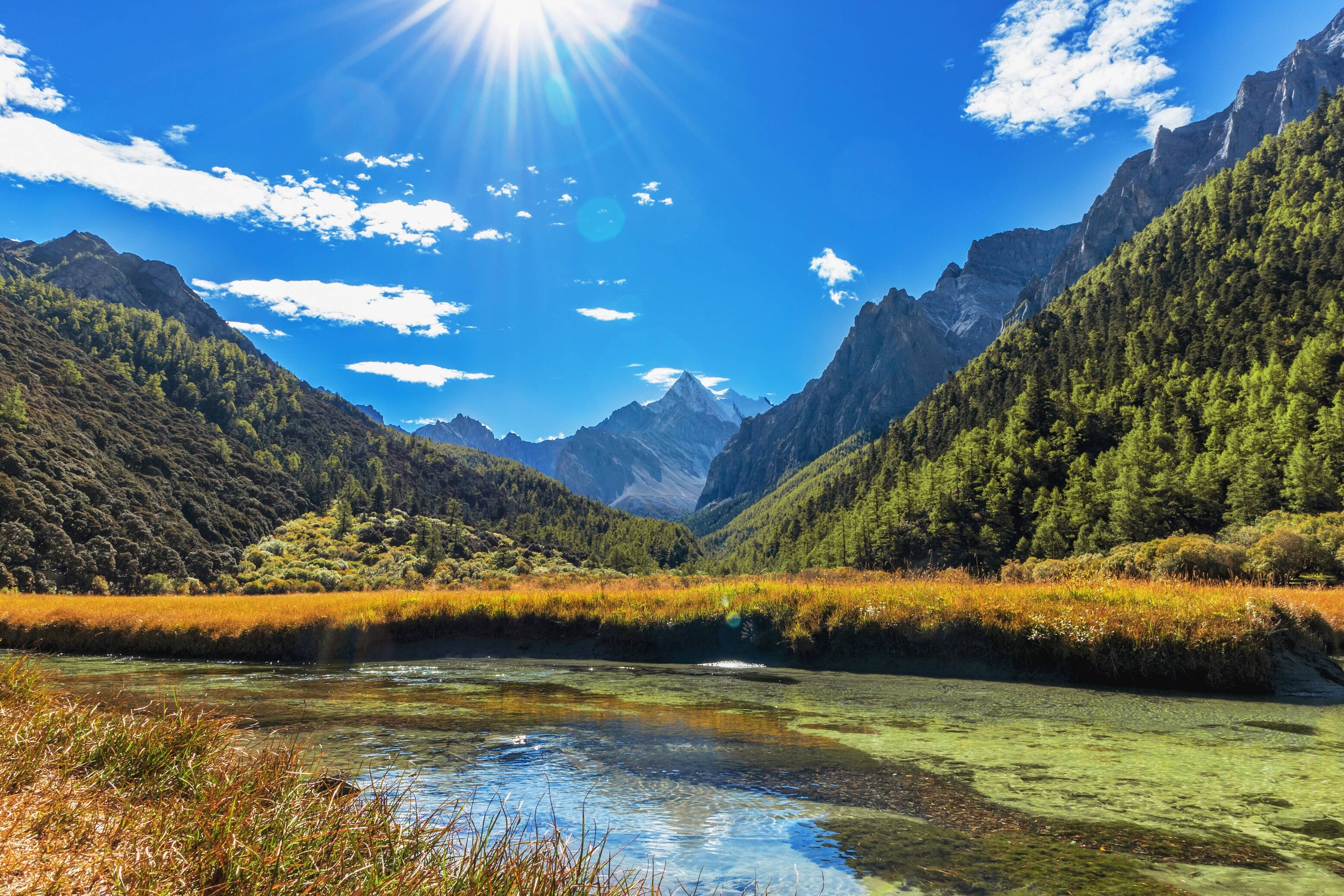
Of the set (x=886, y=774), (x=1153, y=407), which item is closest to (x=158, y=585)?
(x=886, y=774)

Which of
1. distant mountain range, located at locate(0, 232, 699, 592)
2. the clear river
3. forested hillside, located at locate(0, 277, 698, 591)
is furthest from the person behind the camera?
forested hillside, located at locate(0, 277, 698, 591)

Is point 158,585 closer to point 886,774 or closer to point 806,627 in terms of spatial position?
point 806,627

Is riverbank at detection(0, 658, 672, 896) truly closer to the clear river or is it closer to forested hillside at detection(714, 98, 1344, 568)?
the clear river

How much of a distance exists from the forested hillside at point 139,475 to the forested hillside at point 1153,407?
7588 centimetres

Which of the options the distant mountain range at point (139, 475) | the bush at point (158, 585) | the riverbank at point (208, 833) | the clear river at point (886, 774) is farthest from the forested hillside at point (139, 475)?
the riverbank at point (208, 833)

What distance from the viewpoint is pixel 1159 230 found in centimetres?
17050

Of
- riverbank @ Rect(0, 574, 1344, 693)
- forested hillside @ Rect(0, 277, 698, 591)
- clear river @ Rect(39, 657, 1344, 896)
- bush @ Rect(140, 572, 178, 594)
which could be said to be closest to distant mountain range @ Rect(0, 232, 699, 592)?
forested hillside @ Rect(0, 277, 698, 591)

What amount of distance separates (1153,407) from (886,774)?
12036 cm

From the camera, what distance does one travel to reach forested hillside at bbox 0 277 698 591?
89.5 metres

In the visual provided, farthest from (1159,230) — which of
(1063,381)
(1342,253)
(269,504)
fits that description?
(269,504)

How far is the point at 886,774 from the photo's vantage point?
11.1m

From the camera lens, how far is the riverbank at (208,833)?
156 inches

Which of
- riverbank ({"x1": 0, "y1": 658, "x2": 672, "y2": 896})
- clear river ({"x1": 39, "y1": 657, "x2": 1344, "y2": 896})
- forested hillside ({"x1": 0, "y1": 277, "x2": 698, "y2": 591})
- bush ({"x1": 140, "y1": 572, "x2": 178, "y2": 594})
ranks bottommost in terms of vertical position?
bush ({"x1": 140, "y1": 572, "x2": 178, "y2": 594})

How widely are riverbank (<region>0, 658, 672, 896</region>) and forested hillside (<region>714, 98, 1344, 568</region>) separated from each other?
82.7 m
